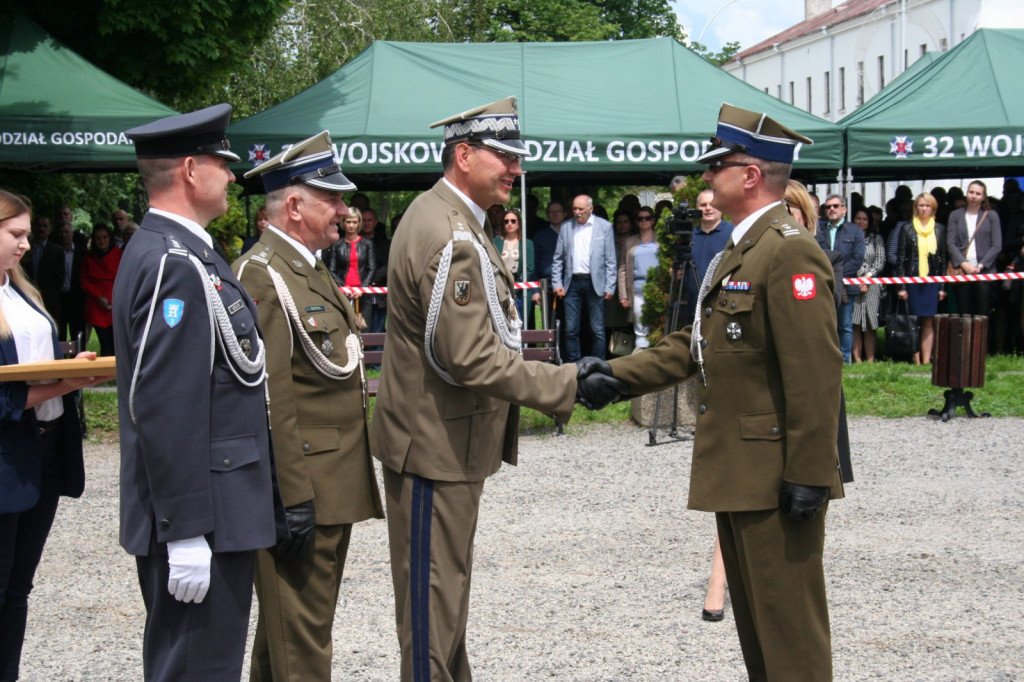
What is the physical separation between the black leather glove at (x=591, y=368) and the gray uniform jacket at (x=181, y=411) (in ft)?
4.36

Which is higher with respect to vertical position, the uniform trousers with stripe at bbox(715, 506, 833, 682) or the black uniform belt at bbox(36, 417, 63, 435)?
the black uniform belt at bbox(36, 417, 63, 435)

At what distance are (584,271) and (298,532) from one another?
9.51m

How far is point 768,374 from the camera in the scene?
11.9 ft

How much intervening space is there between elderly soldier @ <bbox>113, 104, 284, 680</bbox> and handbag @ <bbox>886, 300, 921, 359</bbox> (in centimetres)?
1229

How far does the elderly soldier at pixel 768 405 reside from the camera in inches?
138

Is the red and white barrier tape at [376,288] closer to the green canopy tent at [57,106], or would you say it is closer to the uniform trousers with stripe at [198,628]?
the green canopy tent at [57,106]

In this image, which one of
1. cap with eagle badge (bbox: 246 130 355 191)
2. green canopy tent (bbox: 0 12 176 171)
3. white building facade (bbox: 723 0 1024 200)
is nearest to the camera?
cap with eagle badge (bbox: 246 130 355 191)

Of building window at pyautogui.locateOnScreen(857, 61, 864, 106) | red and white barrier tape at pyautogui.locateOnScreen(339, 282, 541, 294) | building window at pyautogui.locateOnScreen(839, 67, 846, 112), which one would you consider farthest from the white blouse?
building window at pyautogui.locateOnScreen(839, 67, 846, 112)

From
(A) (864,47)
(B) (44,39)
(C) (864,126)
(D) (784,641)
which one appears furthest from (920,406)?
(A) (864,47)

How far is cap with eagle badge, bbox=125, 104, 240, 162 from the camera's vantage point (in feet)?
9.76

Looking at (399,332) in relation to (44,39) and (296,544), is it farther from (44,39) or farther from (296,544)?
(44,39)

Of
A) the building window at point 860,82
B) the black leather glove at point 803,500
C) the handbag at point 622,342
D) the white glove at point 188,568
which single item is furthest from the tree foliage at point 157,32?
the building window at point 860,82

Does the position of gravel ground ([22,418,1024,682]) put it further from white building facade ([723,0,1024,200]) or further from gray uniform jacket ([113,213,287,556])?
white building facade ([723,0,1024,200])

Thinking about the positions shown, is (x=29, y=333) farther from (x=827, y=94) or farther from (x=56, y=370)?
(x=827, y=94)
